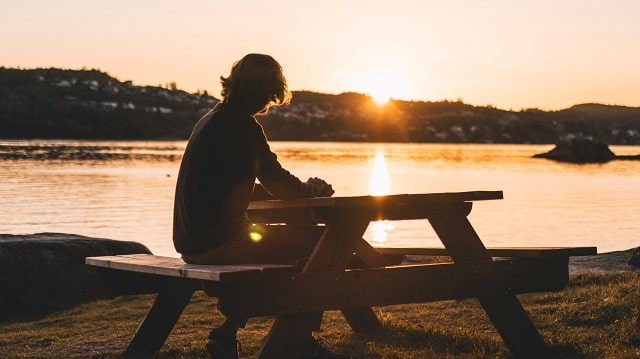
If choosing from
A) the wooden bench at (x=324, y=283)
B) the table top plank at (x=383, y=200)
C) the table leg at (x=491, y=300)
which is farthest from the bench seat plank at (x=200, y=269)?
the table leg at (x=491, y=300)

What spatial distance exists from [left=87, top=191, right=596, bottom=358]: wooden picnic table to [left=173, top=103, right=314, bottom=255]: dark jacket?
0.27m

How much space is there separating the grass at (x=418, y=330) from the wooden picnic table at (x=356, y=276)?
0.54 m

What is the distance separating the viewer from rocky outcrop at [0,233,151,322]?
9.88 metres

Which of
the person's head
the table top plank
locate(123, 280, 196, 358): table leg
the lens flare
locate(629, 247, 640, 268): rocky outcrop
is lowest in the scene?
locate(629, 247, 640, 268): rocky outcrop

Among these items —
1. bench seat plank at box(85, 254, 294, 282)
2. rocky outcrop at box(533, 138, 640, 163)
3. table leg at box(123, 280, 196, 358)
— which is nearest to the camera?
bench seat plank at box(85, 254, 294, 282)

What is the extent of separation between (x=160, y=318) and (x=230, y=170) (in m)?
1.90

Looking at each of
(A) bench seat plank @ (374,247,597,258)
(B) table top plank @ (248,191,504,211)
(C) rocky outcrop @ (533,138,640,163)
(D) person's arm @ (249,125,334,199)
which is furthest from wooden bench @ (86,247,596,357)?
(C) rocky outcrop @ (533,138,640,163)

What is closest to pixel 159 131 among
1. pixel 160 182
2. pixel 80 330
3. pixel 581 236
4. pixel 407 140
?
pixel 407 140

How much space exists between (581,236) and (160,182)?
3242 cm

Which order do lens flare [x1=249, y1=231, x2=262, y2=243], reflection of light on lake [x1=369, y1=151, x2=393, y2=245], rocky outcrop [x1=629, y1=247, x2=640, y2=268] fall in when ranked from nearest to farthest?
lens flare [x1=249, y1=231, x2=262, y2=243], rocky outcrop [x1=629, y1=247, x2=640, y2=268], reflection of light on lake [x1=369, y1=151, x2=393, y2=245]

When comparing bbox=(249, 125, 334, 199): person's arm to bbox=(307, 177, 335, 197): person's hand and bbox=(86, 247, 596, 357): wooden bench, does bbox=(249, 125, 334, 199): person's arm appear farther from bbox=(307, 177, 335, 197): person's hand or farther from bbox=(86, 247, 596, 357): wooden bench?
bbox=(86, 247, 596, 357): wooden bench

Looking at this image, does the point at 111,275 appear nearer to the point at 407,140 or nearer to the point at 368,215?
the point at 368,215

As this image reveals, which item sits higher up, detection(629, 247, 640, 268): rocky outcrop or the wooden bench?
the wooden bench

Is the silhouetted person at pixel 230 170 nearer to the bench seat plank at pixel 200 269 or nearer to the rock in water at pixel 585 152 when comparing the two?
the bench seat plank at pixel 200 269
